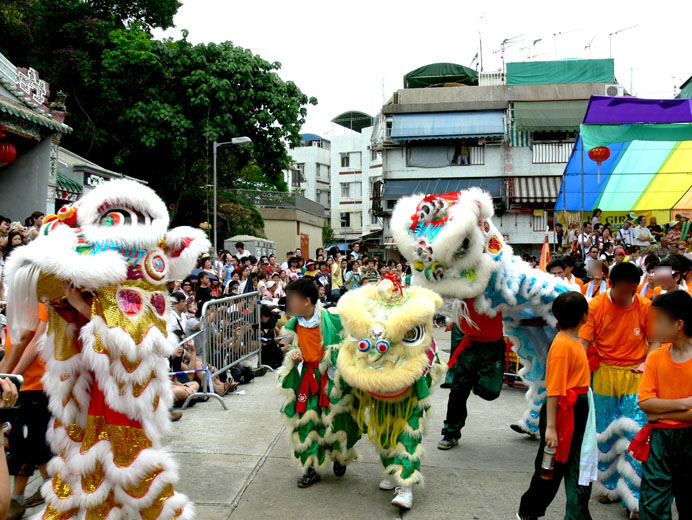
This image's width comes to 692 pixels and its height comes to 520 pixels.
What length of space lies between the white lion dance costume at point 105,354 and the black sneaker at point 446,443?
2.55 meters

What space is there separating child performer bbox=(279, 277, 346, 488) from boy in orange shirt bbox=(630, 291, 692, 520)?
210 cm

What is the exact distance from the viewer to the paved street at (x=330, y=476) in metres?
3.65

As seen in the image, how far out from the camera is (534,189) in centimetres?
2564

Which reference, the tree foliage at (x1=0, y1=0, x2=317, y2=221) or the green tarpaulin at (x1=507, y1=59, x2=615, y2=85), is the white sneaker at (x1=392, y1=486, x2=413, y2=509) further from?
the green tarpaulin at (x1=507, y1=59, x2=615, y2=85)

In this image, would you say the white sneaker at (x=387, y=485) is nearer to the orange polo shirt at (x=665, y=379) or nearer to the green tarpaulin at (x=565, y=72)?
the orange polo shirt at (x=665, y=379)

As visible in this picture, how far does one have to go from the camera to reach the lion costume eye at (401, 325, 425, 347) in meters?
3.70

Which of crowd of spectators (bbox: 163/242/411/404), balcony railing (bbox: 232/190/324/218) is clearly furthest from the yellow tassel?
balcony railing (bbox: 232/190/324/218)

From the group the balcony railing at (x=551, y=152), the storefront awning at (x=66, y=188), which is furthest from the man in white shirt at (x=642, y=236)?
the balcony railing at (x=551, y=152)

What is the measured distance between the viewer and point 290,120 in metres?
19.2

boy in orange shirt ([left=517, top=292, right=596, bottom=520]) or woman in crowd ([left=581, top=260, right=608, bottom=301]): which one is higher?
woman in crowd ([left=581, top=260, right=608, bottom=301])

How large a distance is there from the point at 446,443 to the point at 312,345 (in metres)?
1.67

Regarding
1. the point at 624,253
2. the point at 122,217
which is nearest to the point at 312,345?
the point at 122,217

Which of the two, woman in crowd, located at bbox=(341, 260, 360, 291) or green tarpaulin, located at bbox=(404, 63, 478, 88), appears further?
green tarpaulin, located at bbox=(404, 63, 478, 88)

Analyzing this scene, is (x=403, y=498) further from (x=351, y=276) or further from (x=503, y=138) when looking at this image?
(x=503, y=138)
